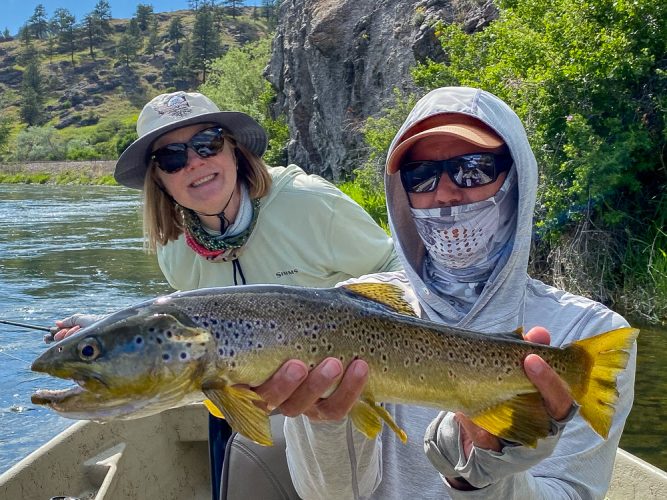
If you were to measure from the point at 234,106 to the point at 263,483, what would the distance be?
5427cm

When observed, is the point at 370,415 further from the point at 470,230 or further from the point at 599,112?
the point at 599,112

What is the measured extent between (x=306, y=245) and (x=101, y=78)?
6595 inches

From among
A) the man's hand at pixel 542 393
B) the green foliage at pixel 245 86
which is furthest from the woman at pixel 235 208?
the green foliage at pixel 245 86

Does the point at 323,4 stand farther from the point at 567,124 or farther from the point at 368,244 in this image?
the point at 368,244

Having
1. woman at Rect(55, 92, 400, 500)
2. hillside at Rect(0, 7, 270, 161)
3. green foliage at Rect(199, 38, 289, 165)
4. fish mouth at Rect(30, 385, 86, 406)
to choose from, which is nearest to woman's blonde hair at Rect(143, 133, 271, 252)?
woman at Rect(55, 92, 400, 500)

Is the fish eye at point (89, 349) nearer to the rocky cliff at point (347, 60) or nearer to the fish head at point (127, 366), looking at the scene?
the fish head at point (127, 366)

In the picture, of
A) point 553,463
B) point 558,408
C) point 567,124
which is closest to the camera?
point 558,408

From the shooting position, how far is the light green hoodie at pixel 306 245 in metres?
4.35

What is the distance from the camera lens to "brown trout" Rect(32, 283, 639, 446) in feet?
7.45

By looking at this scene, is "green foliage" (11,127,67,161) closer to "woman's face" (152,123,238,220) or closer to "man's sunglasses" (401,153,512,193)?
"woman's face" (152,123,238,220)

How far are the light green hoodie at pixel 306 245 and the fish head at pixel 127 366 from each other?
6.58 ft

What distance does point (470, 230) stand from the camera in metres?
3.11

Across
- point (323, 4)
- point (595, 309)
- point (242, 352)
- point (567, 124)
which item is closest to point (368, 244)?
point (595, 309)

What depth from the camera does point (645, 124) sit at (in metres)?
11.8
